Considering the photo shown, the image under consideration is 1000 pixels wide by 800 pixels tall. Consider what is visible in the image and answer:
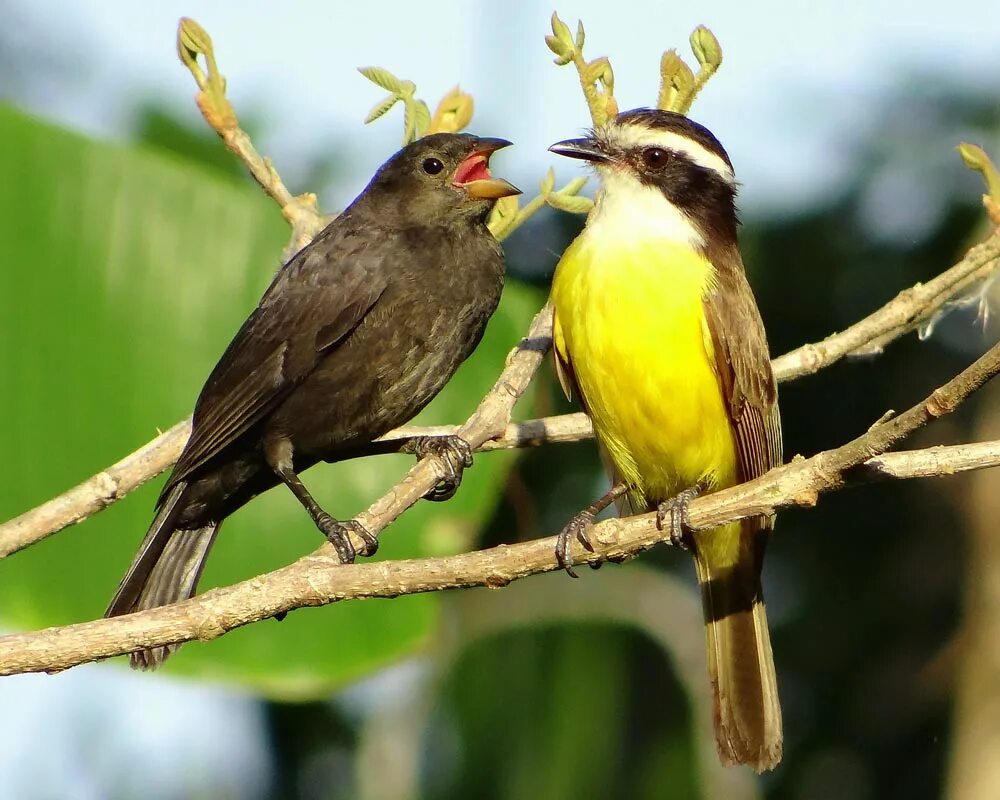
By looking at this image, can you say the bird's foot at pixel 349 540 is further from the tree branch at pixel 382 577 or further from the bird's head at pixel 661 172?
the bird's head at pixel 661 172

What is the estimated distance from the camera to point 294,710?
6.70 metres

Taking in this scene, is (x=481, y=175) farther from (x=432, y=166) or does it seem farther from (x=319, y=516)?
(x=319, y=516)

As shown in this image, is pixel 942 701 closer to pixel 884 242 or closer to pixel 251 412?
pixel 884 242

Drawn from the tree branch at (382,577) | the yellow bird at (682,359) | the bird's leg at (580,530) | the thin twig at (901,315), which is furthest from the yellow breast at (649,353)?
the tree branch at (382,577)

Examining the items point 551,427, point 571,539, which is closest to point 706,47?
point 551,427

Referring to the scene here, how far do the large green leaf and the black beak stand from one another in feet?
2.10

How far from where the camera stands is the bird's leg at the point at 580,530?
13.6ft

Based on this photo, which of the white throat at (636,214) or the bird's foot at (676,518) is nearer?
the bird's foot at (676,518)

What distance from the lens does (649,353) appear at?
4906mm

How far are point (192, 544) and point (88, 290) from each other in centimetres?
97

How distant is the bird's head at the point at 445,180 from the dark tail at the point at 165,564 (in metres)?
1.39

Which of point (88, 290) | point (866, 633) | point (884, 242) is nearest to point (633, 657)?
point (866, 633)

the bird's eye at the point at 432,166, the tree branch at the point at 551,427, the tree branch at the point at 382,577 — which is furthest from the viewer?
the bird's eye at the point at 432,166

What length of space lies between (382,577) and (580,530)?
69 centimetres
